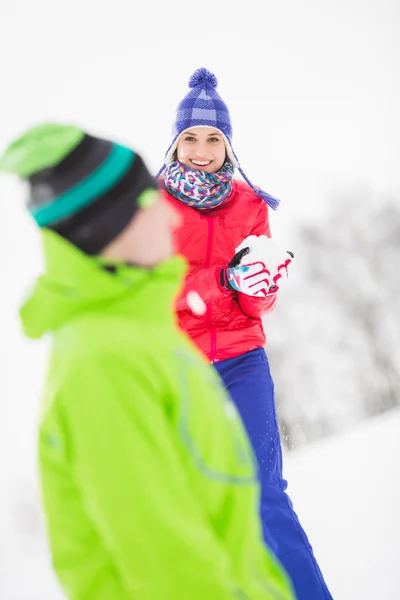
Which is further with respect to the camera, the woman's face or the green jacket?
the woman's face

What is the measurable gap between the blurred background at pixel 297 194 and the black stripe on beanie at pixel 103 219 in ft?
2.46

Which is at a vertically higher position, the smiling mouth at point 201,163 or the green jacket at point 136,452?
the smiling mouth at point 201,163

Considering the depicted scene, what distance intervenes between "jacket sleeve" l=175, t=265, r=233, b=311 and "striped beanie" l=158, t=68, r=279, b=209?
33cm

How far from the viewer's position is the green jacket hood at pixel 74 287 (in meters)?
0.60

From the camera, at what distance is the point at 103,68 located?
7.09 meters

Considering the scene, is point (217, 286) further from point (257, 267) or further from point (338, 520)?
point (338, 520)

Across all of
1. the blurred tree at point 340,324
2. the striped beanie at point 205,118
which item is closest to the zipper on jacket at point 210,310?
the striped beanie at point 205,118

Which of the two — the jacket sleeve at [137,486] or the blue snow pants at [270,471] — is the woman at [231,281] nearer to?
the blue snow pants at [270,471]

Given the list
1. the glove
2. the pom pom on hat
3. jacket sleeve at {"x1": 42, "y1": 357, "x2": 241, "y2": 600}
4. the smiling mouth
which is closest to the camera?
jacket sleeve at {"x1": 42, "y1": 357, "x2": 241, "y2": 600}

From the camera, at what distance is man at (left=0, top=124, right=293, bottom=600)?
0.53 metres

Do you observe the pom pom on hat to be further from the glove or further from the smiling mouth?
the glove

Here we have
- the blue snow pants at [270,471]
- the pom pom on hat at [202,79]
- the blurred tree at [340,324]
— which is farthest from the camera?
the blurred tree at [340,324]

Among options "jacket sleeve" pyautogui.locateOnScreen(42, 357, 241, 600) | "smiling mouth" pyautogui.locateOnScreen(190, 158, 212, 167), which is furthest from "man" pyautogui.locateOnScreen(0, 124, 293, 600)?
"smiling mouth" pyautogui.locateOnScreen(190, 158, 212, 167)

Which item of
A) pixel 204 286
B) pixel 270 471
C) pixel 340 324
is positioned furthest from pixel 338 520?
pixel 340 324
